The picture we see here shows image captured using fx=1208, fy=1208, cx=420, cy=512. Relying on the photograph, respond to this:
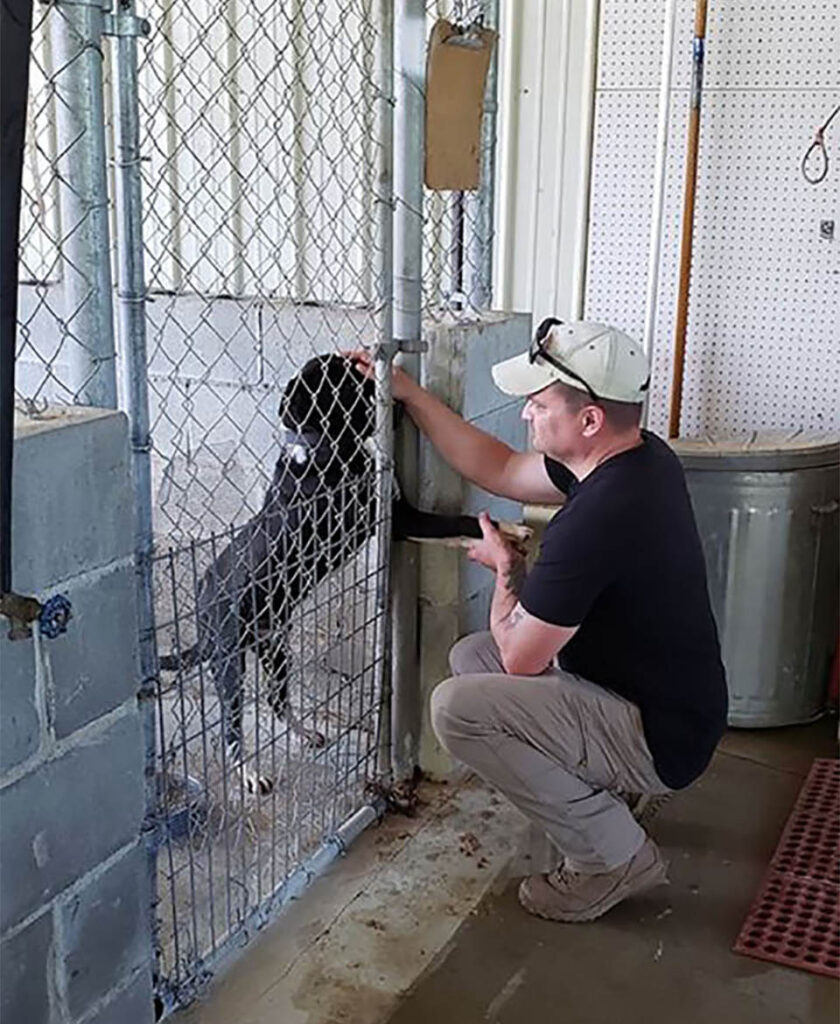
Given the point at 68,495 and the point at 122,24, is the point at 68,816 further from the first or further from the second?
the point at 122,24

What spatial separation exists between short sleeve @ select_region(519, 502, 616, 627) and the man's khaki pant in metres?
0.21

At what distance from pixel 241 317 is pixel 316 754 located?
118cm

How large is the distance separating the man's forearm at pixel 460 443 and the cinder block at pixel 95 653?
3.53ft

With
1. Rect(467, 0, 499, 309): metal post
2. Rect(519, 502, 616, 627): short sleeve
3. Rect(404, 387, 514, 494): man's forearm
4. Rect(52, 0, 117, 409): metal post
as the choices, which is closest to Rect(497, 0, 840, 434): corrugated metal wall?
Rect(467, 0, 499, 309): metal post

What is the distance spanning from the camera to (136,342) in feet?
6.01

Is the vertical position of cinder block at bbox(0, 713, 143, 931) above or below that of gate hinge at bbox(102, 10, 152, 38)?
below

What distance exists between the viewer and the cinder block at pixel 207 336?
3.21 metres

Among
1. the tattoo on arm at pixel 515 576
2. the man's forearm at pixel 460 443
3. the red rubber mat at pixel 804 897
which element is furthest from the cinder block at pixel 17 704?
the red rubber mat at pixel 804 897

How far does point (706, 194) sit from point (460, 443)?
3.84ft

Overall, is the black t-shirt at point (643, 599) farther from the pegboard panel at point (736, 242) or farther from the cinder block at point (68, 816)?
the pegboard panel at point (736, 242)

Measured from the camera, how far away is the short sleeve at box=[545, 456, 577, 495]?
8.68 feet

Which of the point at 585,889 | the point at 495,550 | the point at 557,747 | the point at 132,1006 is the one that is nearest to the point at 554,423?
the point at 495,550

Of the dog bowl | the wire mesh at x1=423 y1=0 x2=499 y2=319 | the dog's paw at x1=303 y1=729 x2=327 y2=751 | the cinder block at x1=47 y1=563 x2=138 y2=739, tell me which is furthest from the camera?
the wire mesh at x1=423 y1=0 x2=499 y2=319

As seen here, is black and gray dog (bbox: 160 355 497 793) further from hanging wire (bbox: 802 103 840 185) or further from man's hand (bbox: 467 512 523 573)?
hanging wire (bbox: 802 103 840 185)
